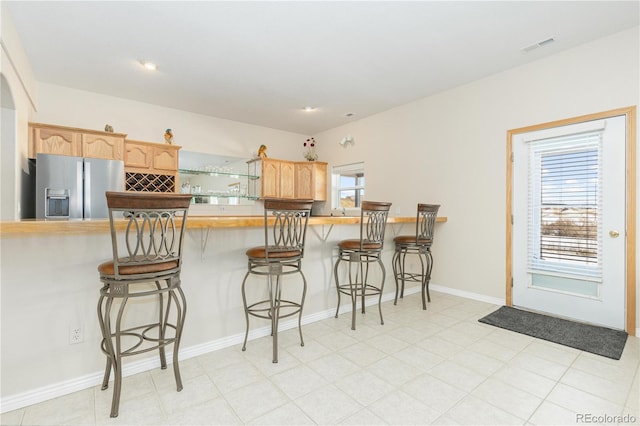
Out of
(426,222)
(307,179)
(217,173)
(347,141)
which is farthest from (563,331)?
(217,173)

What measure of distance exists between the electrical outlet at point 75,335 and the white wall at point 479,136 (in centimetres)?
397

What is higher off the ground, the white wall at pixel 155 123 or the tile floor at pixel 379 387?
the white wall at pixel 155 123

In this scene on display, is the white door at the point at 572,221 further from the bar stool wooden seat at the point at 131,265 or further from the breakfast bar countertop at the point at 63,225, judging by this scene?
the bar stool wooden seat at the point at 131,265

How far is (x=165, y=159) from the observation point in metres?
4.61

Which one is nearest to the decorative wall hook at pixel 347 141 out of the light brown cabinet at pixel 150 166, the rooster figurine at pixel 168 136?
the light brown cabinet at pixel 150 166

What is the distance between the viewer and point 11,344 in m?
1.62

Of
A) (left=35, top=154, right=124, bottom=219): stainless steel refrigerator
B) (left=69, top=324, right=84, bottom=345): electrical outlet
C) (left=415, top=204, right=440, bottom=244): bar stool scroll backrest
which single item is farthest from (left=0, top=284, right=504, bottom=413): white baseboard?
(left=35, top=154, right=124, bottom=219): stainless steel refrigerator

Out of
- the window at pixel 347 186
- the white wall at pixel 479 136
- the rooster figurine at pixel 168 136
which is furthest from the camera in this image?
the window at pixel 347 186

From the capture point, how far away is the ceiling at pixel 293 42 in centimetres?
251

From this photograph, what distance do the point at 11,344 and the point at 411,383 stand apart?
7.70ft

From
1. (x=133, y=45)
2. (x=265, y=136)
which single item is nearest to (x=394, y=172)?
(x=265, y=136)

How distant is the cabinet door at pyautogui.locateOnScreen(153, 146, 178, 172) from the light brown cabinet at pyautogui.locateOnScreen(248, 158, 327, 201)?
4.87 feet

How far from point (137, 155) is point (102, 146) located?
439mm

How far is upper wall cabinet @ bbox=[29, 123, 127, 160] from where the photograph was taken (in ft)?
11.9
